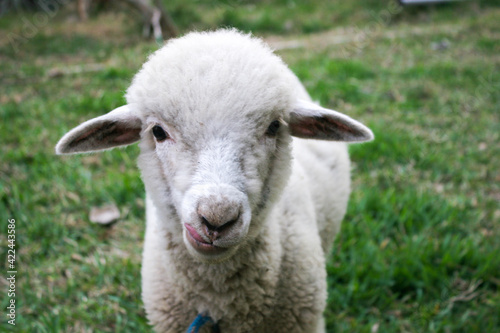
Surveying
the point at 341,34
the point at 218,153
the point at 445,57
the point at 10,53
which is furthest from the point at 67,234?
the point at 341,34

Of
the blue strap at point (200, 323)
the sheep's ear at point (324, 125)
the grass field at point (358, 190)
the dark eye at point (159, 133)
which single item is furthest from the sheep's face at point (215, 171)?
the grass field at point (358, 190)

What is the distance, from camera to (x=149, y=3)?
26.2 feet

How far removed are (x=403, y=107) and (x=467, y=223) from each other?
6.80ft

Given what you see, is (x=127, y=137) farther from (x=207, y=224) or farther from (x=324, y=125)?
(x=324, y=125)

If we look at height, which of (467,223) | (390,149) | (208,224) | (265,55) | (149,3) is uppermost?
(149,3)

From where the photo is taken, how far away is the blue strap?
1.75 metres

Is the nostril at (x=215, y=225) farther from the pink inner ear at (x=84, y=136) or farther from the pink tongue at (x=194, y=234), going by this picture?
the pink inner ear at (x=84, y=136)

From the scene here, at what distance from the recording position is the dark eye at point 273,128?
1.66 meters

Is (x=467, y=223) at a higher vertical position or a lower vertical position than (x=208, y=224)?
lower

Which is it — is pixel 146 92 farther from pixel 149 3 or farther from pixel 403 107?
pixel 149 3

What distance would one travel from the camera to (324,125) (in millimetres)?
1863

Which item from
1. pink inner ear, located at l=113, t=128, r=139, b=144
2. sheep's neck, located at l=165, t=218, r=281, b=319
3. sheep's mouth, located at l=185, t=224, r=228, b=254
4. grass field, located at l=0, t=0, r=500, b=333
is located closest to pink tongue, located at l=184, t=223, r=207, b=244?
sheep's mouth, located at l=185, t=224, r=228, b=254

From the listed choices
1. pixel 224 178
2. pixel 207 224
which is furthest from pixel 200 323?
pixel 224 178

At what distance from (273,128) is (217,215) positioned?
1.73ft
